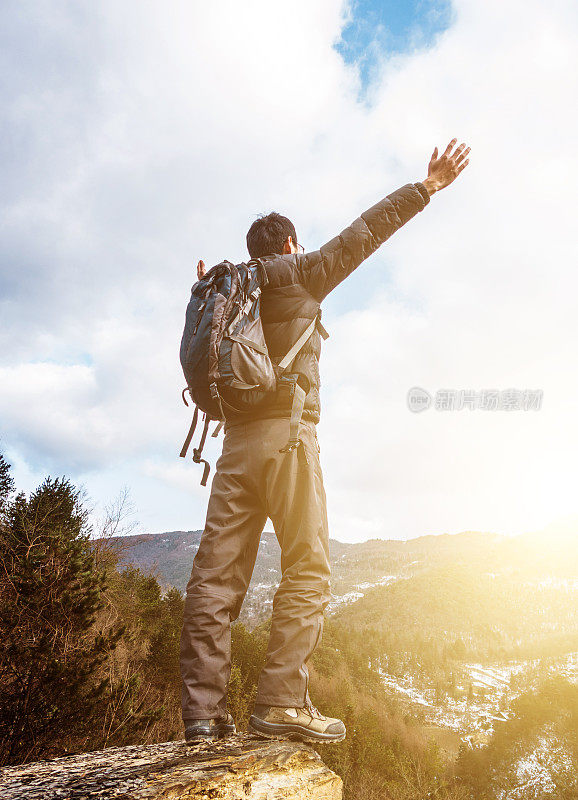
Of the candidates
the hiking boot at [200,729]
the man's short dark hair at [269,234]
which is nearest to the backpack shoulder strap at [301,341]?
the man's short dark hair at [269,234]

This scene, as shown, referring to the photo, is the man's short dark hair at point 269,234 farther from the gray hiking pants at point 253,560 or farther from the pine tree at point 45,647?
the pine tree at point 45,647

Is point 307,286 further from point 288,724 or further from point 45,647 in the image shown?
point 45,647

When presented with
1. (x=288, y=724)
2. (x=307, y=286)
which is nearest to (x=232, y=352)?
(x=307, y=286)

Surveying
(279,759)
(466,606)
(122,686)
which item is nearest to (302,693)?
(279,759)

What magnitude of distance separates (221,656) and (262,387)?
1.39 meters

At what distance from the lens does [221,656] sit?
2.37 m

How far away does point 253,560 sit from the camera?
2.69 metres

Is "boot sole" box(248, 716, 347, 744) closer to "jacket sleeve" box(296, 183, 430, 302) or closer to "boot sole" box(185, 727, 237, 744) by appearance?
"boot sole" box(185, 727, 237, 744)

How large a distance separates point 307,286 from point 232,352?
66 centimetres

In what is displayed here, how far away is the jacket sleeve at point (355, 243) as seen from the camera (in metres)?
2.69

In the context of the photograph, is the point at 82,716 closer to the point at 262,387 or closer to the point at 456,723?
the point at 262,387

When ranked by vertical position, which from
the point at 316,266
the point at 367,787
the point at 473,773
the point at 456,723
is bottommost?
the point at 456,723

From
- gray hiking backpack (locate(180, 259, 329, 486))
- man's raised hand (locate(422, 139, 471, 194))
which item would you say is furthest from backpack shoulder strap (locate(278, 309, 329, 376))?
man's raised hand (locate(422, 139, 471, 194))

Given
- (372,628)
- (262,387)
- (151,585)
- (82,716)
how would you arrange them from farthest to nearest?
(372,628)
(151,585)
(82,716)
(262,387)
